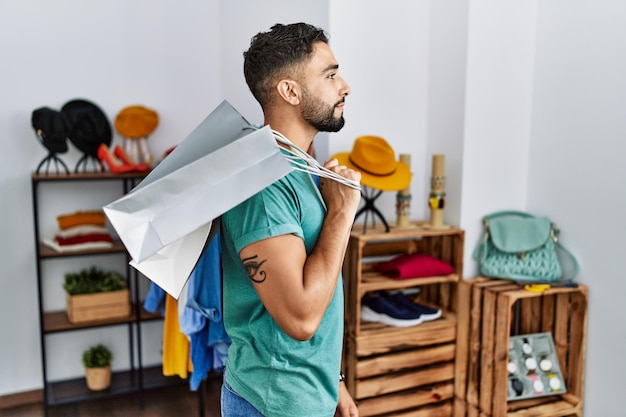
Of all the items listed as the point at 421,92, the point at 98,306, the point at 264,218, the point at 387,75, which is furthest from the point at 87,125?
the point at 264,218

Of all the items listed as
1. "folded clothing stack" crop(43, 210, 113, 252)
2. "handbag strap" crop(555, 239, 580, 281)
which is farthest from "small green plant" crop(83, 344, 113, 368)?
"handbag strap" crop(555, 239, 580, 281)

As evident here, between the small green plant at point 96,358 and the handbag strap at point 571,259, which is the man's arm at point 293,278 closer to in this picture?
the handbag strap at point 571,259

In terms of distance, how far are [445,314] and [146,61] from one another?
2.12 m

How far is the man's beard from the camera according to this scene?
126 cm

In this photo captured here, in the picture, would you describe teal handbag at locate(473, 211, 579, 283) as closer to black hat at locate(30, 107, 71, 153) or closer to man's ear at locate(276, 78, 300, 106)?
man's ear at locate(276, 78, 300, 106)

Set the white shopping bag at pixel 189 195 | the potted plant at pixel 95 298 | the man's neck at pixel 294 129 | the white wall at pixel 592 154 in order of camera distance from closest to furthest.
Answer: the white shopping bag at pixel 189 195 < the man's neck at pixel 294 129 < the white wall at pixel 592 154 < the potted plant at pixel 95 298

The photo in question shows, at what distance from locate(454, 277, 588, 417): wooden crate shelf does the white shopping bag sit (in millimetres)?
1750

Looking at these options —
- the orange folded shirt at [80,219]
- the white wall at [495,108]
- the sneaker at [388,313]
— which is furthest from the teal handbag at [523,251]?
the orange folded shirt at [80,219]

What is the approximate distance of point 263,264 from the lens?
108 cm

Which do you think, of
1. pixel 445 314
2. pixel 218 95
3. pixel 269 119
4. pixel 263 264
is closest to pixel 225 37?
pixel 218 95

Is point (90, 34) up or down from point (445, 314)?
up

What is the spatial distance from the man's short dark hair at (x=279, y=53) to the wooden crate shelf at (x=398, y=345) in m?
1.27

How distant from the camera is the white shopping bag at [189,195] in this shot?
0.92 metres

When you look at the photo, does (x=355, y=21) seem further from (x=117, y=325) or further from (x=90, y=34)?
(x=117, y=325)
